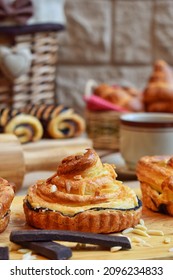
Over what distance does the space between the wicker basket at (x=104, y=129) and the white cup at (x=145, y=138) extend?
35 centimetres

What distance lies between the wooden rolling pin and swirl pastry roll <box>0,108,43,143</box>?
2cm

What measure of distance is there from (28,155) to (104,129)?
0.48 m

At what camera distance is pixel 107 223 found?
96 cm

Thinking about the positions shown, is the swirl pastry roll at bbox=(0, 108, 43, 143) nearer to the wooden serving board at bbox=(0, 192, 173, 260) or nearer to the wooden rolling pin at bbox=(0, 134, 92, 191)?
the wooden rolling pin at bbox=(0, 134, 92, 191)

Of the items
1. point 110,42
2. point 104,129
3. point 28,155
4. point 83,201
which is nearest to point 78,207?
point 83,201

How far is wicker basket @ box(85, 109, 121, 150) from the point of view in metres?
1.88

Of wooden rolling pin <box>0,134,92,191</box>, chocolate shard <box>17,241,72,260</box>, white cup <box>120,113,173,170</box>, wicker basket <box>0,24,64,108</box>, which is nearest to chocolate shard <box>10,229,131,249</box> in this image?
chocolate shard <box>17,241,72,260</box>

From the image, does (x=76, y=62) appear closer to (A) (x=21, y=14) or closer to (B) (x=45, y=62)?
(B) (x=45, y=62)

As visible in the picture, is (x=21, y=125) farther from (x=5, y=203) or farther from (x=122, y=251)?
(x=122, y=251)

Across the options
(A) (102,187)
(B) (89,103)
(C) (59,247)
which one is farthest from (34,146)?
(C) (59,247)

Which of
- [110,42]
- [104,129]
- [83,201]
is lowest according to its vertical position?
[104,129]

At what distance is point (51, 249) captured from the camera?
86cm

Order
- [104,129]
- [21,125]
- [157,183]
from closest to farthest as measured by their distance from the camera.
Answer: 1. [157,183]
2. [21,125]
3. [104,129]

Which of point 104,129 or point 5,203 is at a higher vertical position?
point 5,203
